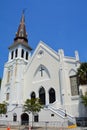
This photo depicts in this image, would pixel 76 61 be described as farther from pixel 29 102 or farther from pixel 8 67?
pixel 8 67

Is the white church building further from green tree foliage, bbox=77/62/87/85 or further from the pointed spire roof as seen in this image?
green tree foliage, bbox=77/62/87/85

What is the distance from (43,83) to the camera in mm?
35812

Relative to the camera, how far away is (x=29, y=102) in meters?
26.3

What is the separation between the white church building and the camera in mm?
29484

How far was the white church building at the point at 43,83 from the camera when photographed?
29484 millimetres

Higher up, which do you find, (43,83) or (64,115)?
(43,83)

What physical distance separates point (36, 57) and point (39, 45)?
300cm

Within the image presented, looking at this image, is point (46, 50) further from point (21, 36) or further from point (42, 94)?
point (21, 36)

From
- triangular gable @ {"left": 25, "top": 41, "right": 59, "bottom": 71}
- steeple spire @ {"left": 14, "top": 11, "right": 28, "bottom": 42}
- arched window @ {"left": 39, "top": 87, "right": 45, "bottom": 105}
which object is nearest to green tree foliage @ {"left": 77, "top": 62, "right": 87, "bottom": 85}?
triangular gable @ {"left": 25, "top": 41, "right": 59, "bottom": 71}

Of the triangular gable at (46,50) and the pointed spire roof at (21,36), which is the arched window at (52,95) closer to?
the triangular gable at (46,50)

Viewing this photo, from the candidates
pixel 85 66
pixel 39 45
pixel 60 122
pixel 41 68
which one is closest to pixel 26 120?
pixel 60 122

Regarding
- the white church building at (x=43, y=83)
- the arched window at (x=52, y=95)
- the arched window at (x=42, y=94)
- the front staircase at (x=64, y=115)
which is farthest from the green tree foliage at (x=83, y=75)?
the arched window at (x=42, y=94)

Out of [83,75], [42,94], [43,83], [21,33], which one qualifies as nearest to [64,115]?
[83,75]

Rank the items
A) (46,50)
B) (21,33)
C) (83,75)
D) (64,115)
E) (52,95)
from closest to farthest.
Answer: (64,115) < (83,75) < (52,95) < (46,50) < (21,33)
